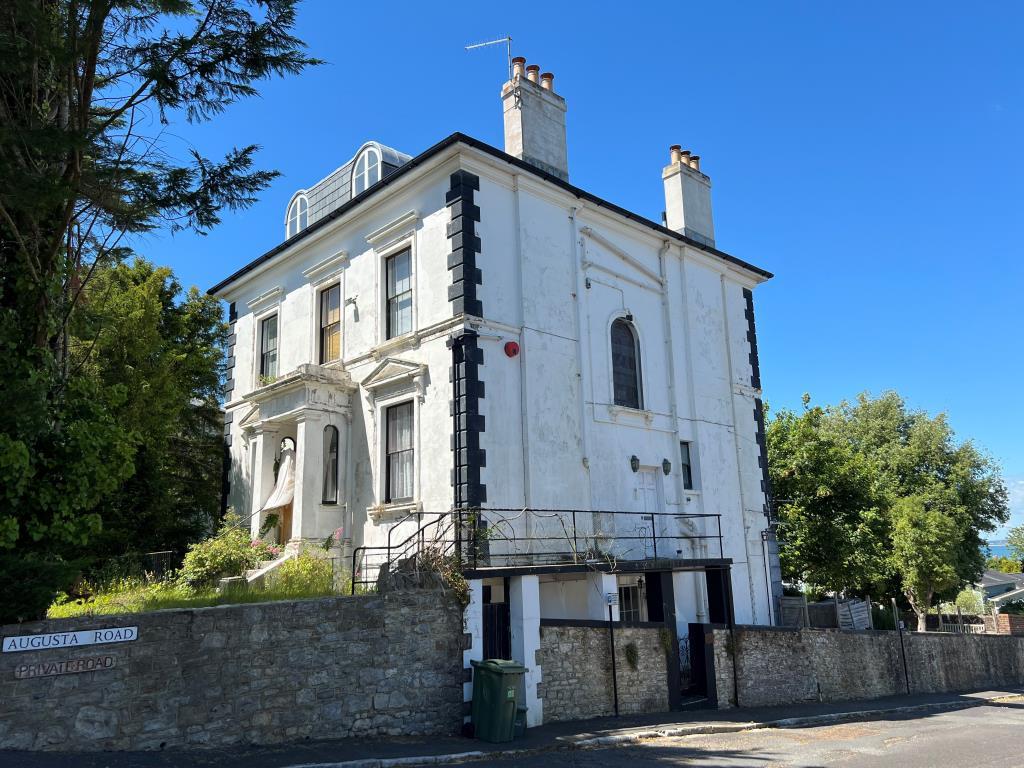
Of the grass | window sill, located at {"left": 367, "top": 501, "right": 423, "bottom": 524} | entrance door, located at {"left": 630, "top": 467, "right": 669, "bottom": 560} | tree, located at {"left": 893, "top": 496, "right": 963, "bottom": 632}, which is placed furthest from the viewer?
tree, located at {"left": 893, "top": 496, "right": 963, "bottom": 632}

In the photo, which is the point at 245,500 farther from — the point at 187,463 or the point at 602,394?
the point at 602,394

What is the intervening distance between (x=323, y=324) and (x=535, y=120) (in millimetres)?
6860

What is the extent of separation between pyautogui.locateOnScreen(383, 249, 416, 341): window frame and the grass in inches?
193

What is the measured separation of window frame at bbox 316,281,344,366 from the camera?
1891 cm

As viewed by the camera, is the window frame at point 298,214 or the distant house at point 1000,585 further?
the distant house at point 1000,585

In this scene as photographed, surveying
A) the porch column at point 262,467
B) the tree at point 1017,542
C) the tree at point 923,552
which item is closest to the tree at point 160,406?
the porch column at point 262,467

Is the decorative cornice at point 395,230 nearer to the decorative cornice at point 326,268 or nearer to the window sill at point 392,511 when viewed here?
the decorative cornice at point 326,268

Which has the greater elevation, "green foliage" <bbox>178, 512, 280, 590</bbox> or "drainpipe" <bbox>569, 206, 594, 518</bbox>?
"drainpipe" <bbox>569, 206, 594, 518</bbox>

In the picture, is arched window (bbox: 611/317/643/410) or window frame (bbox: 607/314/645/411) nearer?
window frame (bbox: 607/314/645/411)

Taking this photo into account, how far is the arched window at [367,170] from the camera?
19703mm

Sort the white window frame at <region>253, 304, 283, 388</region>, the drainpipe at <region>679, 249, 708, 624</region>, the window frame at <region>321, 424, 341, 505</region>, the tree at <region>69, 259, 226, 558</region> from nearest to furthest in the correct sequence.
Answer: the window frame at <region>321, 424, 341, 505</region>, the drainpipe at <region>679, 249, 708, 624</region>, the tree at <region>69, 259, 226, 558</region>, the white window frame at <region>253, 304, 283, 388</region>

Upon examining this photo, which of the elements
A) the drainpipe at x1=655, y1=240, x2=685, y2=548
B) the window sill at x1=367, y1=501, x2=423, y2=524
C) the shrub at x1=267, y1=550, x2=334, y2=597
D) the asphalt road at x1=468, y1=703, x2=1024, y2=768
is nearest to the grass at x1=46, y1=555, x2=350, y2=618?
the shrub at x1=267, y1=550, x2=334, y2=597

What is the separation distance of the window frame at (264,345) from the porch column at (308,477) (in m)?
3.89

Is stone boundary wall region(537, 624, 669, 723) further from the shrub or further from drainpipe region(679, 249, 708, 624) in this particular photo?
the shrub
